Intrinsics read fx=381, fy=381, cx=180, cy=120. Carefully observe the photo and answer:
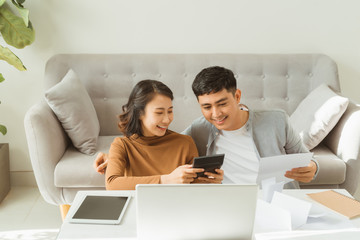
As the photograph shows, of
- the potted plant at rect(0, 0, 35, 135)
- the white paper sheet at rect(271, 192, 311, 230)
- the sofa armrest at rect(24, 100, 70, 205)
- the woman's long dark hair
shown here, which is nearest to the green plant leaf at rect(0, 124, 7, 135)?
the potted plant at rect(0, 0, 35, 135)

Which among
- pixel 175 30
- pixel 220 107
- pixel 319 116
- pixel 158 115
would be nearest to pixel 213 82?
pixel 220 107

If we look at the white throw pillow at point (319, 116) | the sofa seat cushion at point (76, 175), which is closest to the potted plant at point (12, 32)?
the sofa seat cushion at point (76, 175)

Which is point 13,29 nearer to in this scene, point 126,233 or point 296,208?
point 126,233

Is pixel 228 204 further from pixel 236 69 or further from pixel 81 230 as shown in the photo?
pixel 236 69

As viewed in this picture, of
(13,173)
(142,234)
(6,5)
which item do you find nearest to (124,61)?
(6,5)

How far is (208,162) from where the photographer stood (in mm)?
1277

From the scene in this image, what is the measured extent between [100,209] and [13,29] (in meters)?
1.83

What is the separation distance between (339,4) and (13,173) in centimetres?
281

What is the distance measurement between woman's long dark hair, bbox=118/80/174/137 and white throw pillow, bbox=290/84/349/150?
1.08 metres

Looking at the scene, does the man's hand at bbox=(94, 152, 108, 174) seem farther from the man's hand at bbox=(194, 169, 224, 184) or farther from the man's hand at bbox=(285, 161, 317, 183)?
the man's hand at bbox=(285, 161, 317, 183)

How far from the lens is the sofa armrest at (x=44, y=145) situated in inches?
84.7

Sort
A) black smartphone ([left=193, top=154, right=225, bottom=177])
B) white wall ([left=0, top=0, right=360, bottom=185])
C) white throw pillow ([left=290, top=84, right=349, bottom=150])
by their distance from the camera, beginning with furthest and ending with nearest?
white wall ([left=0, top=0, right=360, bottom=185]) → white throw pillow ([left=290, top=84, right=349, bottom=150]) → black smartphone ([left=193, top=154, right=225, bottom=177])

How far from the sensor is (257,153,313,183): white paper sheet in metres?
1.29

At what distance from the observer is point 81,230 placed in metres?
1.18
